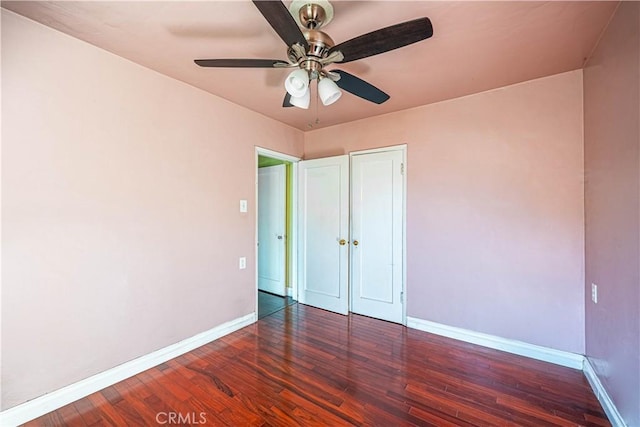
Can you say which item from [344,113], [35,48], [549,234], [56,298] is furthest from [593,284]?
[35,48]

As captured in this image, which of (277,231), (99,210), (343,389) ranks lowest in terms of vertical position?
(343,389)

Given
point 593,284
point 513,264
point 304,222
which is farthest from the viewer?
point 304,222

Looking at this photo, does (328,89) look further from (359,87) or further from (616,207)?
(616,207)

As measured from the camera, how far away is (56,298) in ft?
5.70

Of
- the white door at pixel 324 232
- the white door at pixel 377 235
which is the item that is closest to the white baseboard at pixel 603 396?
the white door at pixel 377 235

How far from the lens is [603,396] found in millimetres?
1750

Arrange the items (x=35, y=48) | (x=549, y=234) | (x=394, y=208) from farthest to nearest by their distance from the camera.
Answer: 1. (x=394, y=208)
2. (x=549, y=234)
3. (x=35, y=48)

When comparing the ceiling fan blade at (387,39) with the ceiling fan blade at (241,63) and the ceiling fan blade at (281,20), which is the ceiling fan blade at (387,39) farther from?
the ceiling fan blade at (241,63)

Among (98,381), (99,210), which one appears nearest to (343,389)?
(98,381)

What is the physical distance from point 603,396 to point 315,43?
2773mm

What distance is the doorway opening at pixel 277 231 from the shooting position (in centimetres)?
395

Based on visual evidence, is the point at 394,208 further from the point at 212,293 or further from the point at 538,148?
the point at 212,293

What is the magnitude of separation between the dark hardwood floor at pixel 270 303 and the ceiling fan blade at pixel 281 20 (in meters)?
2.87

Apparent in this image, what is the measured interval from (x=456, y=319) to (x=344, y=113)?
8.13 ft
